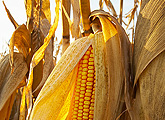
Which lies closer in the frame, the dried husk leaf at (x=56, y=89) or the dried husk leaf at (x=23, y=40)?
the dried husk leaf at (x=56, y=89)

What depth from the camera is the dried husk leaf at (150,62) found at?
0.63 metres

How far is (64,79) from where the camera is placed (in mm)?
761

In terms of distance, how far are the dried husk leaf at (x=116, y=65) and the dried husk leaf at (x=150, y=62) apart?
2.0 inches

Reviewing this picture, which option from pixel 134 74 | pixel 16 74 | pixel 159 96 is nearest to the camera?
pixel 159 96

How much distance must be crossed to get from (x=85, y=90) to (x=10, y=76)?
58cm

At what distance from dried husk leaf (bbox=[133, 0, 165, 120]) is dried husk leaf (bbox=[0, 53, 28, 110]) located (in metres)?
0.74

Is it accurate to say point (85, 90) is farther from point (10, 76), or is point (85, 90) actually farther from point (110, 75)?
point (10, 76)

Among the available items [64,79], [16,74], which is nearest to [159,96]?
[64,79]

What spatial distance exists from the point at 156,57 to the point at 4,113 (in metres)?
0.96

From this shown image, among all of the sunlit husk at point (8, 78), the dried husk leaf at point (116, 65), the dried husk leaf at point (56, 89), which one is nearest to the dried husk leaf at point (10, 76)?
the sunlit husk at point (8, 78)

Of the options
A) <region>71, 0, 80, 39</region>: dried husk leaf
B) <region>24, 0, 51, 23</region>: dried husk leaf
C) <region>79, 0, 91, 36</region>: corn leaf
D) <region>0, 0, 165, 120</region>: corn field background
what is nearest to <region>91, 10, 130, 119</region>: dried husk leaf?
<region>0, 0, 165, 120</region>: corn field background

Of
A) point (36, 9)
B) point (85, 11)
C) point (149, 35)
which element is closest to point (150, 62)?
point (149, 35)

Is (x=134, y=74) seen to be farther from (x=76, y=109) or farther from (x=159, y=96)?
(x=76, y=109)

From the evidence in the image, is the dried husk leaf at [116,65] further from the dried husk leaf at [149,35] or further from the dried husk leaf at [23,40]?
the dried husk leaf at [23,40]
